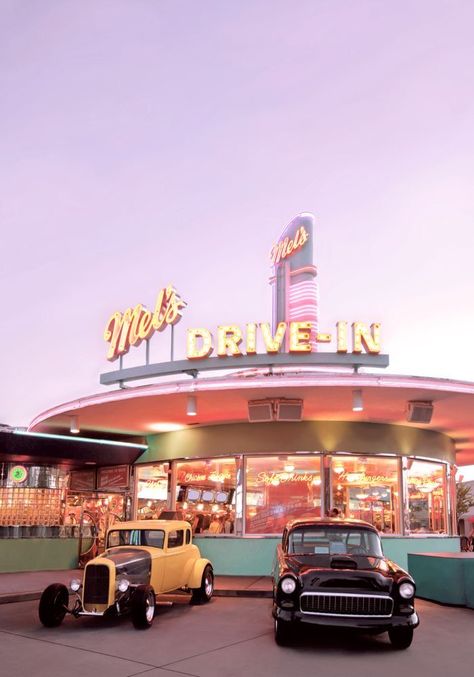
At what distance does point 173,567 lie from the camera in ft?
40.3

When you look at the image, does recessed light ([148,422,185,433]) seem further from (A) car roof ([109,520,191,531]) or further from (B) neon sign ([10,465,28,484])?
(A) car roof ([109,520,191,531])

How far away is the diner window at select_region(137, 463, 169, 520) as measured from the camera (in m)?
20.1

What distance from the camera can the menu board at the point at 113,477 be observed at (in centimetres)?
2109

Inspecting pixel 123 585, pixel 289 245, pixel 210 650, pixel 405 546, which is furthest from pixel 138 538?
pixel 289 245

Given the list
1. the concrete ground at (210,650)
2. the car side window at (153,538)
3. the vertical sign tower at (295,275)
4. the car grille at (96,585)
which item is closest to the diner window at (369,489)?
the vertical sign tower at (295,275)

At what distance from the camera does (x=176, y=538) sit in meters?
12.8

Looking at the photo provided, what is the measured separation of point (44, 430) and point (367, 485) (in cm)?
985

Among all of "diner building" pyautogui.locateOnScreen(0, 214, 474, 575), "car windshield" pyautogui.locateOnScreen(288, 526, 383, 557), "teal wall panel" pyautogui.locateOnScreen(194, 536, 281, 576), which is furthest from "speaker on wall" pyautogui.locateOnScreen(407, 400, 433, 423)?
"car windshield" pyautogui.locateOnScreen(288, 526, 383, 557)

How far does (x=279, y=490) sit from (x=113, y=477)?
19.4 ft

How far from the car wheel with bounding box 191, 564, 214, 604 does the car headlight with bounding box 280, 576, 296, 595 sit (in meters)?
4.18

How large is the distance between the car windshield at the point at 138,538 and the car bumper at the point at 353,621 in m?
3.95

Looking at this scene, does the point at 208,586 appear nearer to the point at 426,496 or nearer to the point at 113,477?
the point at 426,496

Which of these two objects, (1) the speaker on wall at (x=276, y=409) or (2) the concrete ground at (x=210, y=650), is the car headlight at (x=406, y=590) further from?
(1) the speaker on wall at (x=276, y=409)

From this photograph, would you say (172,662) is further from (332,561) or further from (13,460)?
(13,460)
